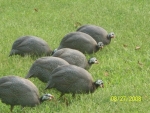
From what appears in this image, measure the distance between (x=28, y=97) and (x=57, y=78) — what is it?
427 millimetres

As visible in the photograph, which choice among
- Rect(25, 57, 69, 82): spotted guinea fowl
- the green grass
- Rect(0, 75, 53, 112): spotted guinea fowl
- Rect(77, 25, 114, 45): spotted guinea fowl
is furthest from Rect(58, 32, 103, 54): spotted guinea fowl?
Rect(0, 75, 53, 112): spotted guinea fowl

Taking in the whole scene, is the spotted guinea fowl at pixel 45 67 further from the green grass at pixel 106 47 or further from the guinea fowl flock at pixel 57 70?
the green grass at pixel 106 47

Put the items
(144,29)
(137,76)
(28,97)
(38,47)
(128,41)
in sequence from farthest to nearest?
(144,29)
(128,41)
(38,47)
(137,76)
(28,97)

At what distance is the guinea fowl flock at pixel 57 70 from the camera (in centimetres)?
437

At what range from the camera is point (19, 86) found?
4367 millimetres

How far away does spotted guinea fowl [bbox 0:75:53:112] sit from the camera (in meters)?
4.35

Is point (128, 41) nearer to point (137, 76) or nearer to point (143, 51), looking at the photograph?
point (143, 51)

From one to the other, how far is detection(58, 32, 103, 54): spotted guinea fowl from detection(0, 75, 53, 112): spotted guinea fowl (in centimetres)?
180

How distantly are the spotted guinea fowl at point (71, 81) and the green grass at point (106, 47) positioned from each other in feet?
0.31

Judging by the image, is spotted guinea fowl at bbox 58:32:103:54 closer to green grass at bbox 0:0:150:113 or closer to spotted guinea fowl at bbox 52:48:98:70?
green grass at bbox 0:0:150:113

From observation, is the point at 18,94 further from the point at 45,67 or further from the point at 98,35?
the point at 98,35

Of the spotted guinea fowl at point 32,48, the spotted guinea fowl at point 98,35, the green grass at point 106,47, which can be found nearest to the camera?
the green grass at point 106,47

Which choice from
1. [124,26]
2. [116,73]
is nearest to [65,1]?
[124,26]

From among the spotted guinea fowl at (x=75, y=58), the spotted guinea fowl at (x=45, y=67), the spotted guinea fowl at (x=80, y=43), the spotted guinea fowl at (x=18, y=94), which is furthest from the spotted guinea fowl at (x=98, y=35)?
the spotted guinea fowl at (x=18, y=94)
